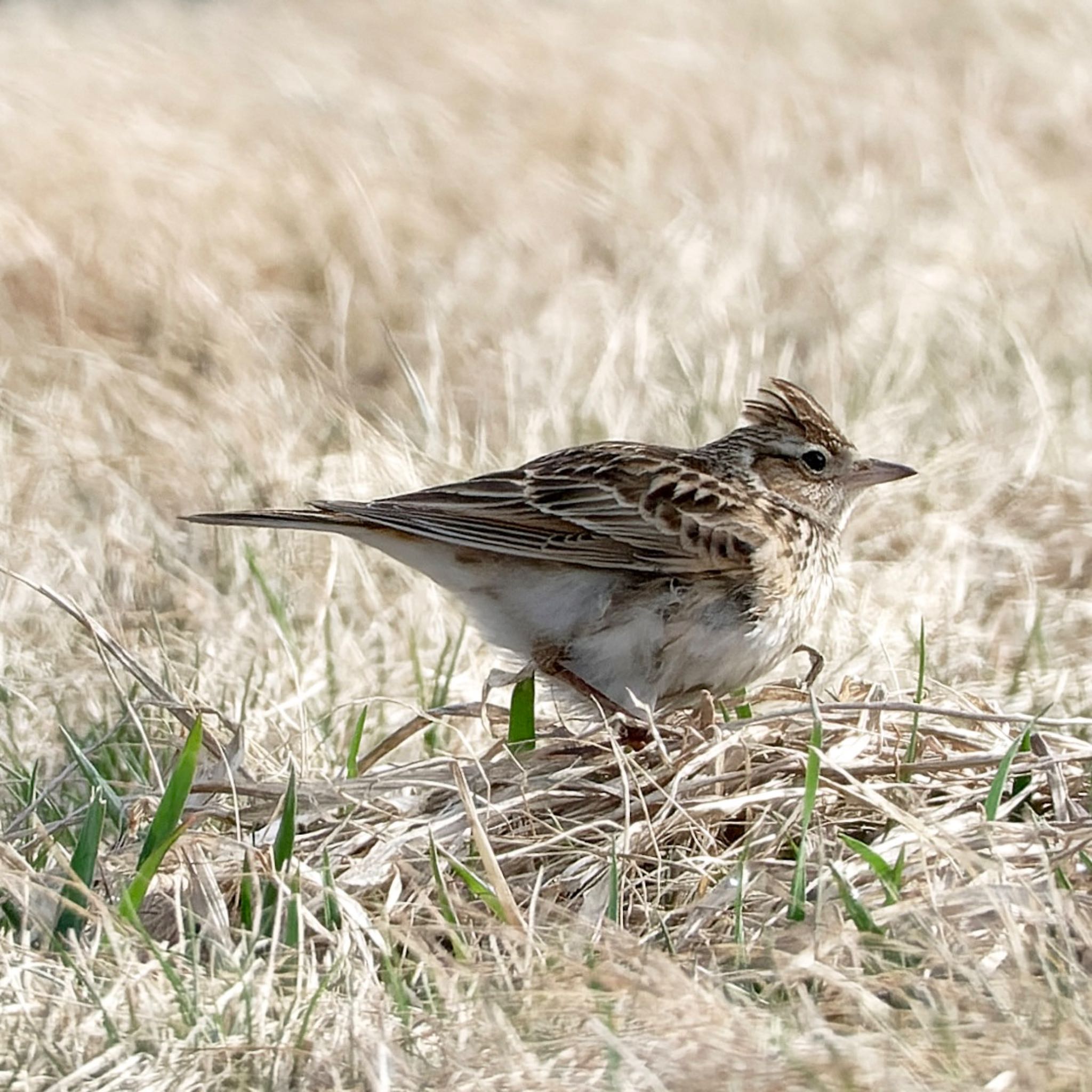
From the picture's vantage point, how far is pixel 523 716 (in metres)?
4.81

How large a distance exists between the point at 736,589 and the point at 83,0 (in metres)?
10.5

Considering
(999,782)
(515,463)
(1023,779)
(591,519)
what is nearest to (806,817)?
(999,782)

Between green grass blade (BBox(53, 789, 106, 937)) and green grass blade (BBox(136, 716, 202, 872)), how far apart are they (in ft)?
0.32

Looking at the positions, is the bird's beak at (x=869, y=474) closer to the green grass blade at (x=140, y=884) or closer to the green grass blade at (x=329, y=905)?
the green grass blade at (x=329, y=905)

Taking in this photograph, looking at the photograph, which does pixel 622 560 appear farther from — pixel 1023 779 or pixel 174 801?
pixel 174 801

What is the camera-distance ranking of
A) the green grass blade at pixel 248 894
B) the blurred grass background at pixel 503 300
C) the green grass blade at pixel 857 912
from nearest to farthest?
1. the green grass blade at pixel 857 912
2. the green grass blade at pixel 248 894
3. the blurred grass background at pixel 503 300

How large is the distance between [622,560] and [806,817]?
1213 mm

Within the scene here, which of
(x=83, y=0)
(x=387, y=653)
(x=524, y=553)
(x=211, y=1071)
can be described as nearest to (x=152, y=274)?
(x=387, y=653)

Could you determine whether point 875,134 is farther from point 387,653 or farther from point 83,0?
point 83,0

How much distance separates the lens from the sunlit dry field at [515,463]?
3412 millimetres

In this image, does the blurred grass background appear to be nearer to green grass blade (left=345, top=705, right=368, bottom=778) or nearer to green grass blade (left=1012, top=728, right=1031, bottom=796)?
green grass blade (left=345, top=705, right=368, bottom=778)

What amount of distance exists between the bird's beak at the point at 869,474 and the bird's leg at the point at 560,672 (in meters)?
1.04

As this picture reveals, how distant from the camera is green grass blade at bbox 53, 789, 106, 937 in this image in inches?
151

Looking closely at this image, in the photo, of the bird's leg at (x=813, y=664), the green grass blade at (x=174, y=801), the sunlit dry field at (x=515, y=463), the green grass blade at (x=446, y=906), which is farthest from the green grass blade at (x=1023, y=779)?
the green grass blade at (x=174, y=801)
